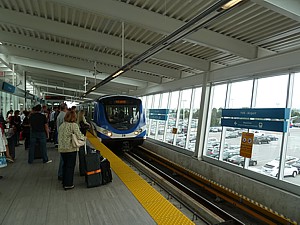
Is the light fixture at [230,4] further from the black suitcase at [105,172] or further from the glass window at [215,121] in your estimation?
the glass window at [215,121]

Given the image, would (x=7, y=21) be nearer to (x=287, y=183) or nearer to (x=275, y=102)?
(x=275, y=102)

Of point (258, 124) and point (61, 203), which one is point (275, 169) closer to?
point (258, 124)

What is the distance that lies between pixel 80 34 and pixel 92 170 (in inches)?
193

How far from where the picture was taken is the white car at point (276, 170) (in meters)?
6.17

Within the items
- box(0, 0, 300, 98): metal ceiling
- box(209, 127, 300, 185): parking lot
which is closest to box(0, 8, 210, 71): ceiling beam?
box(0, 0, 300, 98): metal ceiling

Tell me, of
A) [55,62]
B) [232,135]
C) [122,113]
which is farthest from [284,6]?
[55,62]

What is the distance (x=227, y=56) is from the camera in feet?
27.4

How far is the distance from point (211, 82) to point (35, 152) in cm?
675

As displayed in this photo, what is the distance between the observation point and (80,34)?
7.74m

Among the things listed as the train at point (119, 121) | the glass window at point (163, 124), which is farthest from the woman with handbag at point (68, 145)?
the glass window at point (163, 124)

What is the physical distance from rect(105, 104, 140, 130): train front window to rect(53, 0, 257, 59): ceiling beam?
15.5ft

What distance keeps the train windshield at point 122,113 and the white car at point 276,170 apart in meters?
5.40

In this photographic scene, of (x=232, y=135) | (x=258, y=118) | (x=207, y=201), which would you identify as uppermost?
(x=258, y=118)

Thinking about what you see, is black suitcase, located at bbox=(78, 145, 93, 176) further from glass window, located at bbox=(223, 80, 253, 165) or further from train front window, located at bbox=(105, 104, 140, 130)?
glass window, located at bbox=(223, 80, 253, 165)
